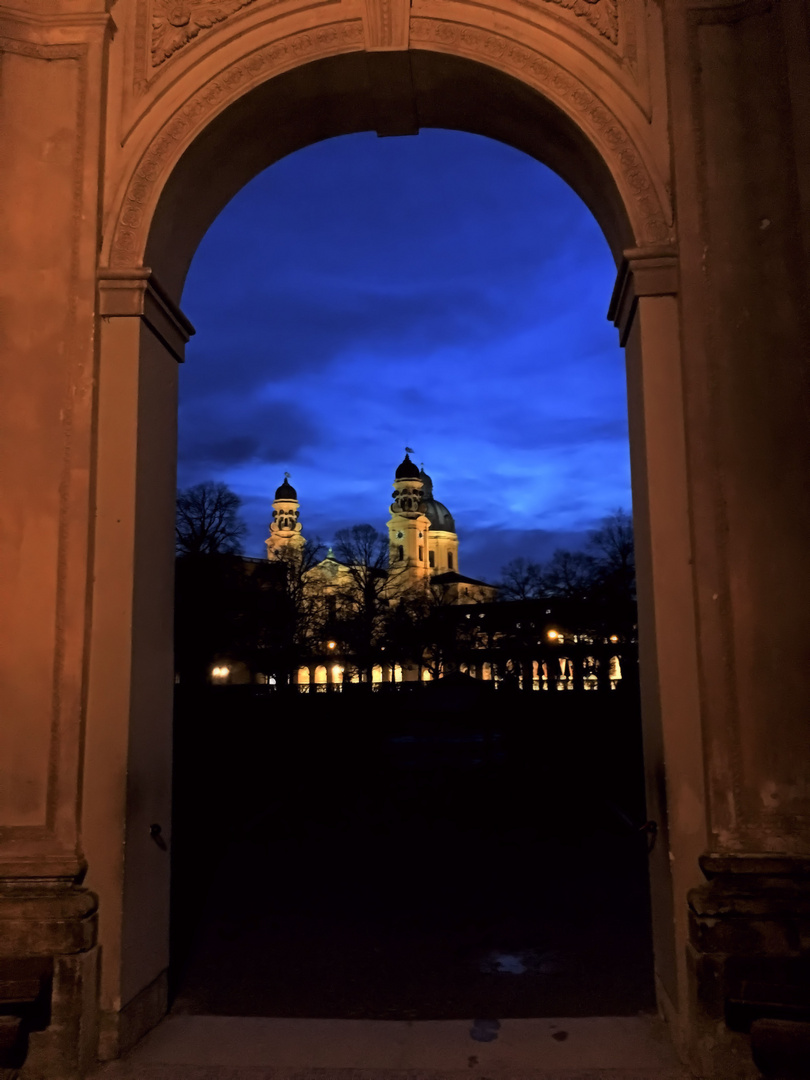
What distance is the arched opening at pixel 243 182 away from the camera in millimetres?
4602

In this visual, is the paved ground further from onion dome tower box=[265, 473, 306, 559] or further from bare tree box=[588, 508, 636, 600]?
onion dome tower box=[265, 473, 306, 559]

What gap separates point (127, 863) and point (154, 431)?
2.45 meters

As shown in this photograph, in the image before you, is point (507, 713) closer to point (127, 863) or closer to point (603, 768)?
point (603, 768)

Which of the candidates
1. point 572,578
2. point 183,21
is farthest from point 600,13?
point 572,578

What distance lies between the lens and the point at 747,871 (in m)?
3.93

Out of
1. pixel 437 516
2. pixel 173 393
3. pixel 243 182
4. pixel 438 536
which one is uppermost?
pixel 437 516

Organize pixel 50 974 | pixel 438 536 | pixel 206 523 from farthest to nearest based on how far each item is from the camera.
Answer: pixel 438 536 → pixel 206 523 → pixel 50 974

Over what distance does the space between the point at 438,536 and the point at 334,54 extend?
109302mm

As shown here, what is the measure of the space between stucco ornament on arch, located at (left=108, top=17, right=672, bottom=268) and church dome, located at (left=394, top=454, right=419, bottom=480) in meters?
106

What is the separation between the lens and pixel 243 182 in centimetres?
584

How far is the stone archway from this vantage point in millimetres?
4121

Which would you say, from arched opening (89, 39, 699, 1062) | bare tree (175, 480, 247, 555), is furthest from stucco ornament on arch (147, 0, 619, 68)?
bare tree (175, 480, 247, 555)

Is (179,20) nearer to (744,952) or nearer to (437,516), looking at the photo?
(744,952)

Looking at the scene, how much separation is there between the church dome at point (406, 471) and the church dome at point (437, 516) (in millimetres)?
3871
